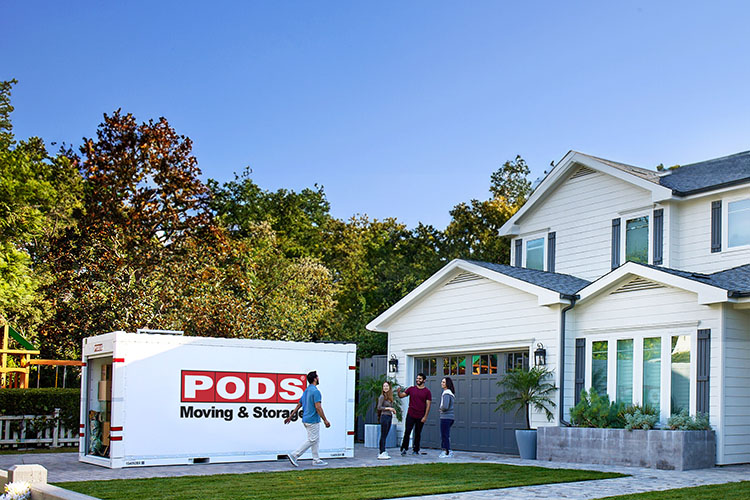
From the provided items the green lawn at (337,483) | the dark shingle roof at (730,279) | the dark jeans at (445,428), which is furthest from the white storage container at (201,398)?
the dark shingle roof at (730,279)

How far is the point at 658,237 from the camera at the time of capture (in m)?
18.9

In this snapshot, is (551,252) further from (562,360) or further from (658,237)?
(562,360)

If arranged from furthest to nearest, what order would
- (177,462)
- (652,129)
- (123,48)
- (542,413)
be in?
1. (123,48)
2. (652,129)
3. (542,413)
4. (177,462)

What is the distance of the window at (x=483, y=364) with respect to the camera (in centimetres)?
1909

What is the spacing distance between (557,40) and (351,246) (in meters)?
22.6

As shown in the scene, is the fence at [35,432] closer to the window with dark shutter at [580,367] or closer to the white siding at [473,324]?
the white siding at [473,324]

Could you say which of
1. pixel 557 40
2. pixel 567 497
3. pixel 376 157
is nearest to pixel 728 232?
pixel 557 40

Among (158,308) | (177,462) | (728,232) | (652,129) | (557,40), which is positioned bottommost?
(177,462)

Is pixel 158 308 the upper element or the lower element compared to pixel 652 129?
lower

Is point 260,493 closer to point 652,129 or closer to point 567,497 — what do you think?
point 567,497

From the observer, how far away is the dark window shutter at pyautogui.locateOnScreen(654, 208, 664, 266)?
18719 millimetres

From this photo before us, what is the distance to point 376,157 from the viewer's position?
35750 millimetres

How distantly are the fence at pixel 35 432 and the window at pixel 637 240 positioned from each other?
1358cm

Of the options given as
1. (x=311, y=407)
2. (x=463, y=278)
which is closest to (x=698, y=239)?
(x=463, y=278)
